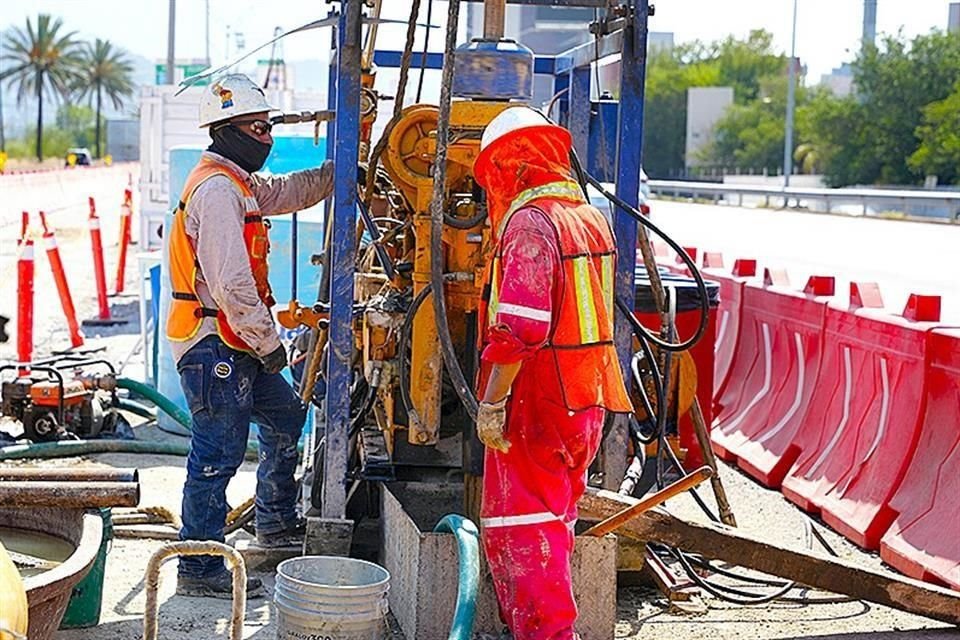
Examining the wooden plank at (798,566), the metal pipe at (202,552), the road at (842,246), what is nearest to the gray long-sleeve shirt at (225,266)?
the wooden plank at (798,566)

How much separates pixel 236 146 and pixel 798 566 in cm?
302

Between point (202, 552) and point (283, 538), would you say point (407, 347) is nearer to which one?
point (283, 538)

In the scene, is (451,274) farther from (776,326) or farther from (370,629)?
(776,326)

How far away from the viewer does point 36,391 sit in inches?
375

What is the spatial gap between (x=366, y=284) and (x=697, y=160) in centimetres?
10321

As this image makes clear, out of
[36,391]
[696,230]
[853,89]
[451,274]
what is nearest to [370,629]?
[451,274]

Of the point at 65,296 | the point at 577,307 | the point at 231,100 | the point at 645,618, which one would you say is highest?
the point at 231,100

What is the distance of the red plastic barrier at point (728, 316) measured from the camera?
1076cm

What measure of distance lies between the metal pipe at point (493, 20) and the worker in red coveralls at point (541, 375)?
902mm

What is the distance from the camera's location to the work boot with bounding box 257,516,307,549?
7105mm

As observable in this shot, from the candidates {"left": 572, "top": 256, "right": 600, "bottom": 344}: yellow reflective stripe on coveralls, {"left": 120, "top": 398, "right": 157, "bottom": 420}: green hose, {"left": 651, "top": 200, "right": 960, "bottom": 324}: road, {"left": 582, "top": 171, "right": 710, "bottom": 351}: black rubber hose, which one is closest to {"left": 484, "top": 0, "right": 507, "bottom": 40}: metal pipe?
{"left": 582, "top": 171, "right": 710, "bottom": 351}: black rubber hose

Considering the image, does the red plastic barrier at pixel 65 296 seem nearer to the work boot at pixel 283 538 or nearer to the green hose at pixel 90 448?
the green hose at pixel 90 448

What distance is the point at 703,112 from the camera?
11212 cm

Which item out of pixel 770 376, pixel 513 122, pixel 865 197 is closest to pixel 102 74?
pixel 865 197
